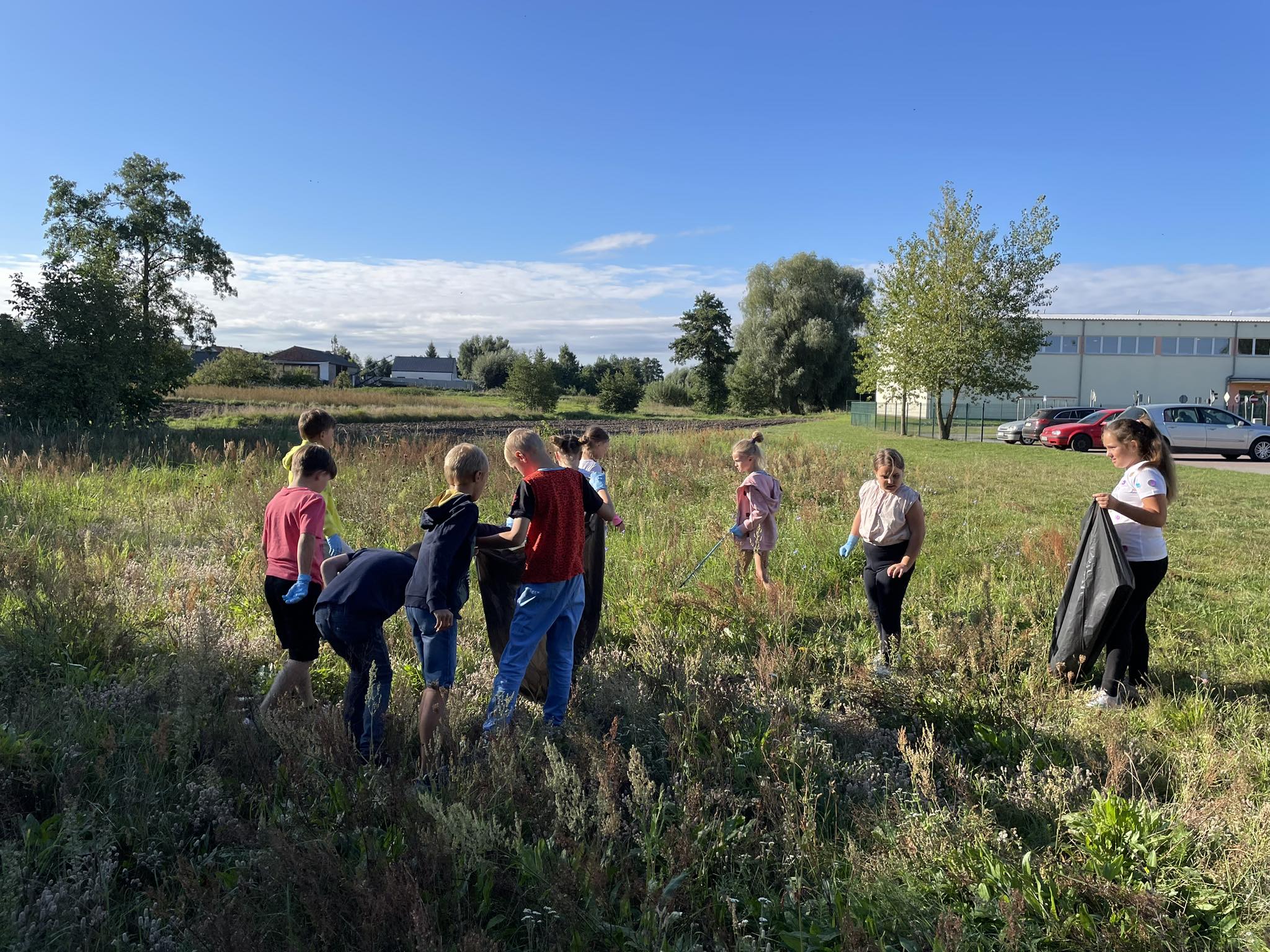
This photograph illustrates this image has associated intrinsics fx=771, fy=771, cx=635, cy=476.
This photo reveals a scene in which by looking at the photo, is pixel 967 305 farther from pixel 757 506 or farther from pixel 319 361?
pixel 319 361

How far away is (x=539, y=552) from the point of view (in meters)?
3.99

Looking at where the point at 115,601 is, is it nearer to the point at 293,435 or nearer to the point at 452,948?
the point at 452,948

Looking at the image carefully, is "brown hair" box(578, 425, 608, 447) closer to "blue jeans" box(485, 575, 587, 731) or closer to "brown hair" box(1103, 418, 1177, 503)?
"blue jeans" box(485, 575, 587, 731)

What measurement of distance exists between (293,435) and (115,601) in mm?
16145

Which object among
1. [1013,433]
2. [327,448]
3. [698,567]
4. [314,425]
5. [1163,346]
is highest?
[1163,346]

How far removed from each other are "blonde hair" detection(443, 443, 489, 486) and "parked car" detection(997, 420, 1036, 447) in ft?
96.7

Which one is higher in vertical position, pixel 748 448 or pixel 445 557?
pixel 748 448

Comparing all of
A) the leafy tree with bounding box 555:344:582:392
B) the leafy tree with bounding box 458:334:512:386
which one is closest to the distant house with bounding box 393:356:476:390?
the leafy tree with bounding box 458:334:512:386

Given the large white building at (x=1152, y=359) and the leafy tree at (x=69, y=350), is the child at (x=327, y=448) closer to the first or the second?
the leafy tree at (x=69, y=350)

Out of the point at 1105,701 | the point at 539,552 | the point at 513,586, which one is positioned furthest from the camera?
the point at 1105,701

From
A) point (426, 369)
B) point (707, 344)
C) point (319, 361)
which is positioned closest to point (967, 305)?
point (707, 344)

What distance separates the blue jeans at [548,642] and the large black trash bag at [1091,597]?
2.97 meters

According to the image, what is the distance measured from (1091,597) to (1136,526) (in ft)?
1.64

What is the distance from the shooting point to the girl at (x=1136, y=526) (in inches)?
175
